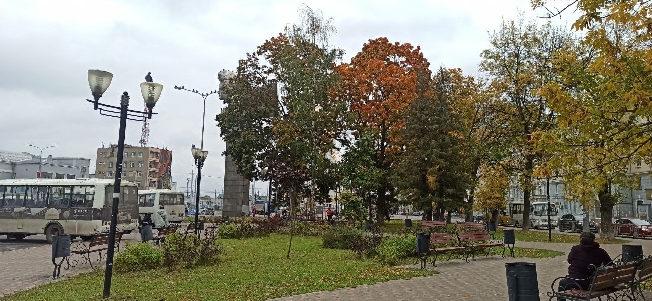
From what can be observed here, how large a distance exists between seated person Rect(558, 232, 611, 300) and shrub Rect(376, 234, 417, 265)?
6.21m

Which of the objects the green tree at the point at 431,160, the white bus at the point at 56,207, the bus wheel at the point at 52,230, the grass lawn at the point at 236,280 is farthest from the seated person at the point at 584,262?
the bus wheel at the point at 52,230

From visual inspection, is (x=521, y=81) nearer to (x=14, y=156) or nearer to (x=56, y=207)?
(x=56, y=207)

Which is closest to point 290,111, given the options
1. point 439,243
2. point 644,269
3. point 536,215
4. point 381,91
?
point 381,91

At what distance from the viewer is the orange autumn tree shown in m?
29.1

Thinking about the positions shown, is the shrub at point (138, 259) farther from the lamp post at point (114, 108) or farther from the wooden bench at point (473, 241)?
the wooden bench at point (473, 241)

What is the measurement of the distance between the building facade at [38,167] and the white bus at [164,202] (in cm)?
3330

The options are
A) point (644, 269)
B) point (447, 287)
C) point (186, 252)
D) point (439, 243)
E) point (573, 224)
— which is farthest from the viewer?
point (573, 224)

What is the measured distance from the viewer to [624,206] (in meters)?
45.9

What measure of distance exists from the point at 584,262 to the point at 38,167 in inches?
3343

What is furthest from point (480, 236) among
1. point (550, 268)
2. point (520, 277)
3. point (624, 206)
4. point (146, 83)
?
point (624, 206)

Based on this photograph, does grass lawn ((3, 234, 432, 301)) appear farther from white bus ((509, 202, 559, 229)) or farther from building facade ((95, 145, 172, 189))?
building facade ((95, 145, 172, 189))

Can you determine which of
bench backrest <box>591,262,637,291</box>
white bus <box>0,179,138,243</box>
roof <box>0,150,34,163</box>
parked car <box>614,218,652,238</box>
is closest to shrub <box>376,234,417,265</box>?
bench backrest <box>591,262,637,291</box>

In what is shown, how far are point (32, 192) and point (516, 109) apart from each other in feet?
94.8

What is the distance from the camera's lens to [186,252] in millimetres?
13211
